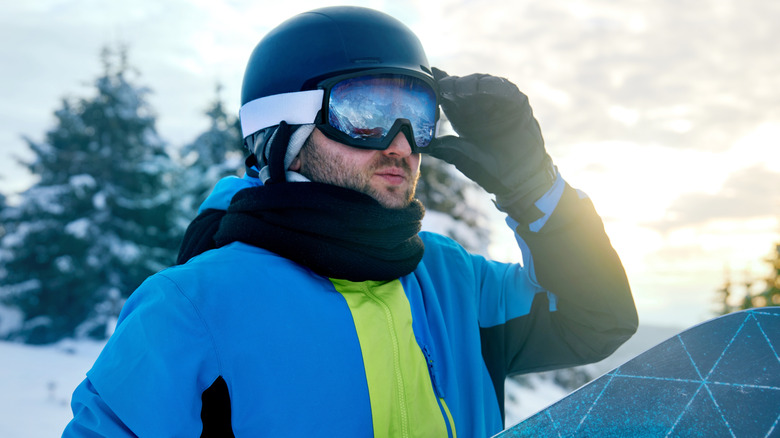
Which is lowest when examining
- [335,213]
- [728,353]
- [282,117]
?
[728,353]

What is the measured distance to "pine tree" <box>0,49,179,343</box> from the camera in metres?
18.7

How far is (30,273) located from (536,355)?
21697 mm

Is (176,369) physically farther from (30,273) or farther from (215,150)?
(215,150)

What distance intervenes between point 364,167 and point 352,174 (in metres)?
0.06

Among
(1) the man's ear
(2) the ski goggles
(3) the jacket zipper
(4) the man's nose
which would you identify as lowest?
(3) the jacket zipper

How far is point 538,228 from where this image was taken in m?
2.36

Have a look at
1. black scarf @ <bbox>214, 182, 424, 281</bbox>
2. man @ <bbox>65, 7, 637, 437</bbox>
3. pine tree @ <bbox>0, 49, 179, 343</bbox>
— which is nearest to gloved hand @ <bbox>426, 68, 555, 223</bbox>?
man @ <bbox>65, 7, 637, 437</bbox>

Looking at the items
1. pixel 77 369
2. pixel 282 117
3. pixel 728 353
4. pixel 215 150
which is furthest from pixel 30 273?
pixel 728 353

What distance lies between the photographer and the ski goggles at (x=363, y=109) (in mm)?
2303

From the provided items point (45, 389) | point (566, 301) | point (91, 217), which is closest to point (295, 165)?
point (566, 301)

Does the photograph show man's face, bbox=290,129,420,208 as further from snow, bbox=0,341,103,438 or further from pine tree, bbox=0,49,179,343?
pine tree, bbox=0,49,179,343

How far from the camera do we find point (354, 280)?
199 centimetres

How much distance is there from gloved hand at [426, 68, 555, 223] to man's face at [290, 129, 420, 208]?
0.87 feet

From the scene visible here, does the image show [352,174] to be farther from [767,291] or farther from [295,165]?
[767,291]
